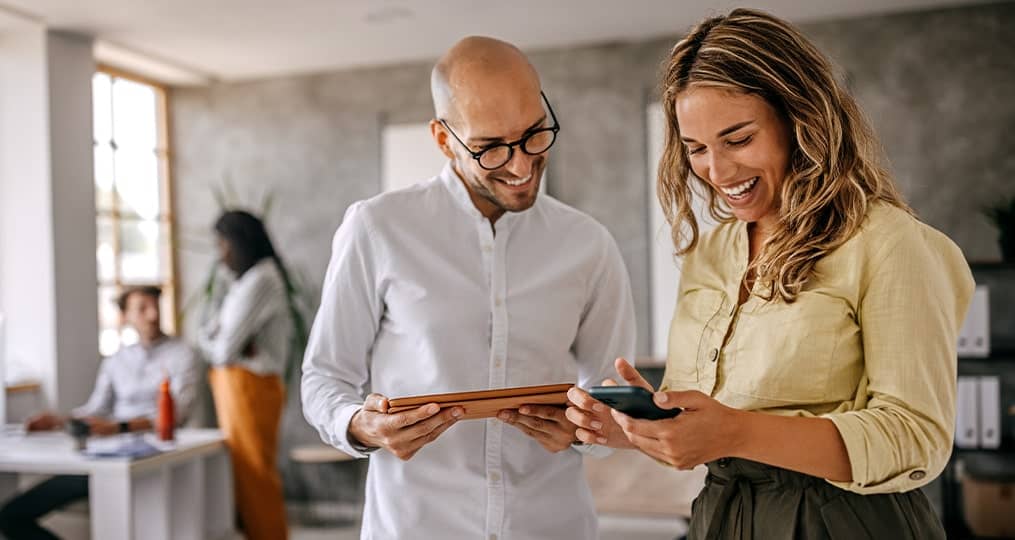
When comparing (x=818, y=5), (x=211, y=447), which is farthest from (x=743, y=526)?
(x=818, y=5)

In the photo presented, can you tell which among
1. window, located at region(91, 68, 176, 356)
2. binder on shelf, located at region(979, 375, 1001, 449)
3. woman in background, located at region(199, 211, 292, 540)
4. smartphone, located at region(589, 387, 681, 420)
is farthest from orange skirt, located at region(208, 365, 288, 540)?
smartphone, located at region(589, 387, 681, 420)

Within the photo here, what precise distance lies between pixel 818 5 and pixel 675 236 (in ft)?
12.3

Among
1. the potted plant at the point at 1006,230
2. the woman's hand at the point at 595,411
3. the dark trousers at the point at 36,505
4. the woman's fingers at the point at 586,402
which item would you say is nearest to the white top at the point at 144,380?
the dark trousers at the point at 36,505

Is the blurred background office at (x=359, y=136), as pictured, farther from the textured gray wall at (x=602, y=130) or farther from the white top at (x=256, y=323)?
the white top at (x=256, y=323)

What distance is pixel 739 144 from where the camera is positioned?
1.33 metres

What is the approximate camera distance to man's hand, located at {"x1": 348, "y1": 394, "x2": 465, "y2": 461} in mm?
1457

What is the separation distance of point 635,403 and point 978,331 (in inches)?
155

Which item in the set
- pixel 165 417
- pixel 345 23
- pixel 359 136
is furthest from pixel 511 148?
pixel 359 136

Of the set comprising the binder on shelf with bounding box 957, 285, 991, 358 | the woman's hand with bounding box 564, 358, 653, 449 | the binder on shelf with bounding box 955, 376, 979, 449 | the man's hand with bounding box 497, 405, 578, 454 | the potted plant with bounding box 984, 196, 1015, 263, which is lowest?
the binder on shelf with bounding box 955, 376, 979, 449

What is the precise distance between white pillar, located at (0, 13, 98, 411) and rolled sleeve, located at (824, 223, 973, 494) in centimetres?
461

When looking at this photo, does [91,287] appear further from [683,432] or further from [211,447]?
[683,432]

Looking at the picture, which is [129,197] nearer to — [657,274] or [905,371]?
[657,274]

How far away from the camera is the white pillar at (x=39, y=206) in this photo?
4836 mm

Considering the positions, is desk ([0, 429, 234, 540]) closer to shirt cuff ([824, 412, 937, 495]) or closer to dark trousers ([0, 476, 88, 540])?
dark trousers ([0, 476, 88, 540])
